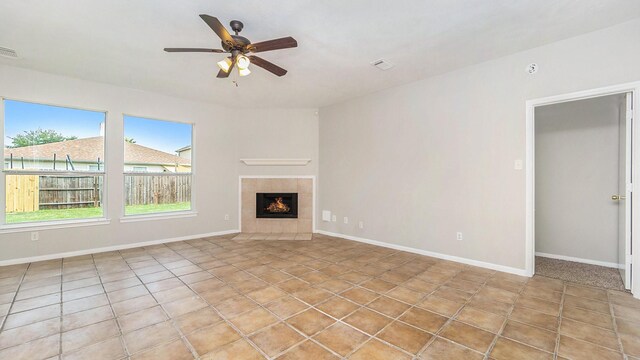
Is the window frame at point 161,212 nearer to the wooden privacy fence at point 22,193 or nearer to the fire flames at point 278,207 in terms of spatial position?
the wooden privacy fence at point 22,193

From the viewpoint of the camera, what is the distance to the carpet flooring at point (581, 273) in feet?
9.99

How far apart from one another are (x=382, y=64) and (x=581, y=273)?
360 cm

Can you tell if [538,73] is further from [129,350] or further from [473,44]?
[129,350]

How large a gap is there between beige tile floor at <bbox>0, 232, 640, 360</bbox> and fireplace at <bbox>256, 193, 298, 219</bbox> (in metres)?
2.07

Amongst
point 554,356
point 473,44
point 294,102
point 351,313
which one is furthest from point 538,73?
point 294,102

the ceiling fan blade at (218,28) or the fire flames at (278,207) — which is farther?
the fire flames at (278,207)

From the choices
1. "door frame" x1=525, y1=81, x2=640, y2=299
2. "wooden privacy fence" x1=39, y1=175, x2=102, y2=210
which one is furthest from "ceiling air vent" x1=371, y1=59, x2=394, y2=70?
"wooden privacy fence" x1=39, y1=175, x2=102, y2=210

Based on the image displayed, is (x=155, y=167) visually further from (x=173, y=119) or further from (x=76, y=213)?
(x=76, y=213)

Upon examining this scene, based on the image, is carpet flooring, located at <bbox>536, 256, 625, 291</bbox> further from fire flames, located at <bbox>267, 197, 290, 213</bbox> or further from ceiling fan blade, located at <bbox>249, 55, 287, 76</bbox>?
fire flames, located at <bbox>267, 197, 290, 213</bbox>

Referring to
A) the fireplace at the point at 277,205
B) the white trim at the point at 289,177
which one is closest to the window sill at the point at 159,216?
the white trim at the point at 289,177

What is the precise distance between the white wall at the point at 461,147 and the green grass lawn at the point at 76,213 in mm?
3421

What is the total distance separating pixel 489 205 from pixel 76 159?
6122mm

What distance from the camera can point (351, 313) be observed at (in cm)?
238

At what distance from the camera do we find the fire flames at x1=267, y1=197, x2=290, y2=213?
232 inches
